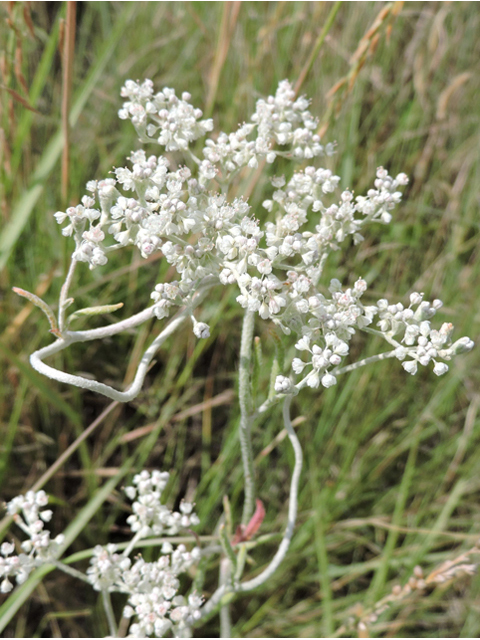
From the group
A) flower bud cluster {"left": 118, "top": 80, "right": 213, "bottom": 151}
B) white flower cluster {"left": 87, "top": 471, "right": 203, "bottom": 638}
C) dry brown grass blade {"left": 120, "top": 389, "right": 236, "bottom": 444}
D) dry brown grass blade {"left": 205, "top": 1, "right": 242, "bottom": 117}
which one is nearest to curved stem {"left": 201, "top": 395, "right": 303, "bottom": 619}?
white flower cluster {"left": 87, "top": 471, "right": 203, "bottom": 638}

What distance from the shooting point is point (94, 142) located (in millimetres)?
2943

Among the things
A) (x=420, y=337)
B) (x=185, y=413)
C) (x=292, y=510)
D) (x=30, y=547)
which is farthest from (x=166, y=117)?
(x=185, y=413)

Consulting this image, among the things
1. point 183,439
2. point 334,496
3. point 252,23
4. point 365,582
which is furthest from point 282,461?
point 252,23

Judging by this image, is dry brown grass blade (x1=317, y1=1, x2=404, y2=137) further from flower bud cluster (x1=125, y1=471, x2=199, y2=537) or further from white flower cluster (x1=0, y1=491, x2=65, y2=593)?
white flower cluster (x1=0, y1=491, x2=65, y2=593)

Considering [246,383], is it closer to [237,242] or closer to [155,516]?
[237,242]

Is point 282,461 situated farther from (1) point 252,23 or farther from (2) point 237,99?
(1) point 252,23

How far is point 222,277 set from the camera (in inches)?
45.6

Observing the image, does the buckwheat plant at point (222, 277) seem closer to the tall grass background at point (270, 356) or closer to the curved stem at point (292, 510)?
the curved stem at point (292, 510)

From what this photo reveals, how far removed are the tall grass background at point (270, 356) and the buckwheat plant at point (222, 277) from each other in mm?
581

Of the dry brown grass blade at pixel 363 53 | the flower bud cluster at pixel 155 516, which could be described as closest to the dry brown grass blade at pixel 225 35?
the dry brown grass blade at pixel 363 53

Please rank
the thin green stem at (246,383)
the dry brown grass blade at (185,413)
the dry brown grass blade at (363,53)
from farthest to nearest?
1. the dry brown grass blade at (185,413)
2. the dry brown grass blade at (363,53)
3. the thin green stem at (246,383)

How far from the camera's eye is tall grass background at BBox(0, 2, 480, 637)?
2.27 meters

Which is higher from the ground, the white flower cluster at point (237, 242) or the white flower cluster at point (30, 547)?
the white flower cluster at point (237, 242)

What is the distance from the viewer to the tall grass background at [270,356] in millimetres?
2270
